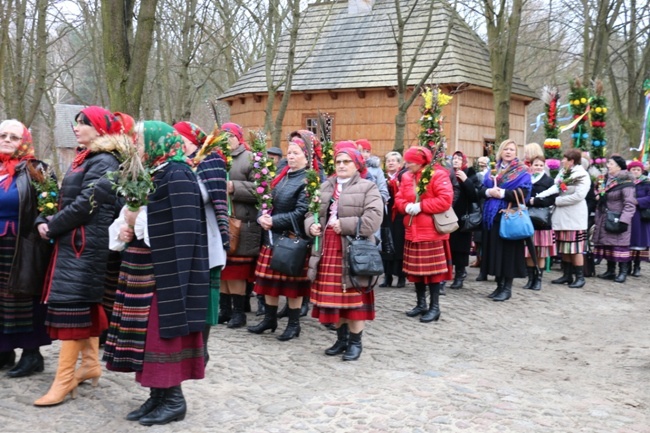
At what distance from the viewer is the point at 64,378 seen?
5363mm

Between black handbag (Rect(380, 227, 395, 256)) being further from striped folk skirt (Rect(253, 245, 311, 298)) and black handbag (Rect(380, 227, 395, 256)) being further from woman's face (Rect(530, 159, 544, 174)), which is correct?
woman's face (Rect(530, 159, 544, 174))

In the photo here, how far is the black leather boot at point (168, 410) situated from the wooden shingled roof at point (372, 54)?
52.7ft

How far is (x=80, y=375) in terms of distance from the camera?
18.5ft

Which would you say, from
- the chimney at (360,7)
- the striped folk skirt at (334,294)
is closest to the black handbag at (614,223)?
the striped folk skirt at (334,294)

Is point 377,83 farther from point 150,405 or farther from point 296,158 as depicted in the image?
point 150,405

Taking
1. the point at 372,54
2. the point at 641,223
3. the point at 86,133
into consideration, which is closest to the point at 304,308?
the point at 86,133

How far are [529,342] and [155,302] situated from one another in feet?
15.3

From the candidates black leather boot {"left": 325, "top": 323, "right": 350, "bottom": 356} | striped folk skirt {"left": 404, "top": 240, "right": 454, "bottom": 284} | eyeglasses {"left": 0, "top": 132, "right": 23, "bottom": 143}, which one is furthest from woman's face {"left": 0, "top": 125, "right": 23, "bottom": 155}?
striped folk skirt {"left": 404, "top": 240, "right": 454, "bottom": 284}

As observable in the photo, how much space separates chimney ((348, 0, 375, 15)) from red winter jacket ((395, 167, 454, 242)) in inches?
646

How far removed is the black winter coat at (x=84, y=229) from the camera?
5258 millimetres

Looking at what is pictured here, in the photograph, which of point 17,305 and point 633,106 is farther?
point 633,106

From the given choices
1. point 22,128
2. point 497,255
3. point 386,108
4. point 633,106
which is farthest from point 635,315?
point 633,106

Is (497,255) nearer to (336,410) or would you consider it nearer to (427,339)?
(427,339)

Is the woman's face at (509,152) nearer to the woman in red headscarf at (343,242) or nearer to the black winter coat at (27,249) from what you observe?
the woman in red headscarf at (343,242)
